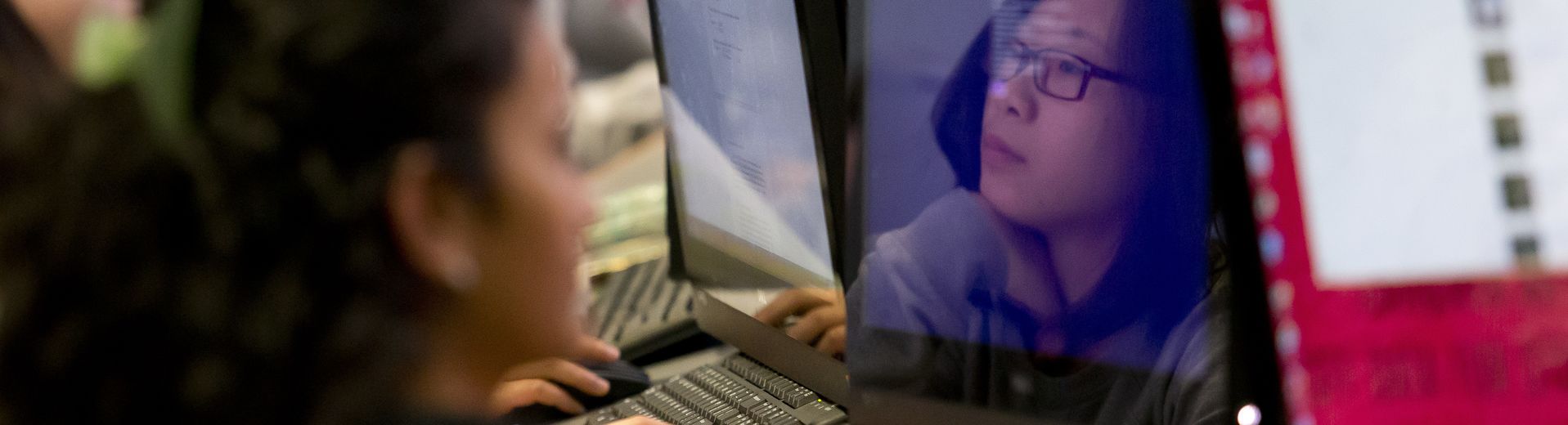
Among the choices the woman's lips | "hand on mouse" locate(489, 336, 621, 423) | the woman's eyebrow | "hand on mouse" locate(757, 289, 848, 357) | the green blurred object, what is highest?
the green blurred object

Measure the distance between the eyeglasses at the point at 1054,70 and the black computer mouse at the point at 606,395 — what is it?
0.62 metres

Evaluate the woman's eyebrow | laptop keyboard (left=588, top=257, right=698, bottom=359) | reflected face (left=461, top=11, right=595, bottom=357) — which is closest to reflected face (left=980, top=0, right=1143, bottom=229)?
the woman's eyebrow

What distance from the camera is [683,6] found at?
1.10 meters

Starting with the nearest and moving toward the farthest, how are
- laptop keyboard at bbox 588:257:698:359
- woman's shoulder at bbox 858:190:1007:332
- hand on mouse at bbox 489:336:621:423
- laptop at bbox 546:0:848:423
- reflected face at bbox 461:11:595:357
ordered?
1. reflected face at bbox 461:11:595:357
2. woman's shoulder at bbox 858:190:1007:332
3. laptop at bbox 546:0:848:423
4. hand on mouse at bbox 489:336:621:423
5. laptop keyboard at bbox 588:257:698:359


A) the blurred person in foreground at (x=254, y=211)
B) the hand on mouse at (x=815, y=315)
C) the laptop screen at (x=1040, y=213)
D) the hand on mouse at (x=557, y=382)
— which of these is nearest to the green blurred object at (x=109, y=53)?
the blurred person in foreground at (x=254, y=211)

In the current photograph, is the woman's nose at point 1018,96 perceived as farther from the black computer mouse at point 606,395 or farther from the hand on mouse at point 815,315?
the black computer mouse at point 606,395

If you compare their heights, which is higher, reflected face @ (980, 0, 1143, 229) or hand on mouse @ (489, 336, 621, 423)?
reflected face @ (980, 0, 1143, 229)

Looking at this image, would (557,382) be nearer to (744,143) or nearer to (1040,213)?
(744,143)

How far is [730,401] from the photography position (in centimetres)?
106

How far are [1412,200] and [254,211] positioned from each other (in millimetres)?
449

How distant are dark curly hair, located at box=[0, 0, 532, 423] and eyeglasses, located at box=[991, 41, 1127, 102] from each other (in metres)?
0.26

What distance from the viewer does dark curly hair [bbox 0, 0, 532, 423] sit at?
0.51m

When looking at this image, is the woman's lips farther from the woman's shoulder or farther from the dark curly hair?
the dark curly hair

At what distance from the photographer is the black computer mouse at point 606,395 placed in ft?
3.80
